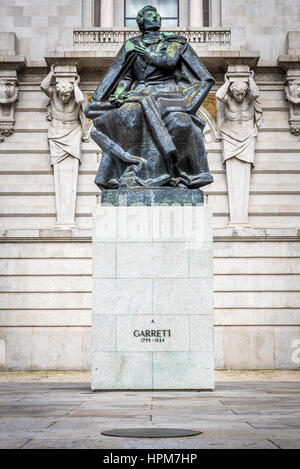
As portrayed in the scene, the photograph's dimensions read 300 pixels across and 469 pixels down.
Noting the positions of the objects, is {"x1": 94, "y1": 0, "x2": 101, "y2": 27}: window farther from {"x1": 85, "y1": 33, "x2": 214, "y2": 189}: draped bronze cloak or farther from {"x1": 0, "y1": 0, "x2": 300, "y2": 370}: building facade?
{"x1": 85, "y1": 33, "x2": 214, "y2": 189}: draped bronze cloak

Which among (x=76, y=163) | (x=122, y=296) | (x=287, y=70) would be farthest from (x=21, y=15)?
(x=122, y=296)

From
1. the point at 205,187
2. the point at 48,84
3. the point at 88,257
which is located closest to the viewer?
the point at 88,257

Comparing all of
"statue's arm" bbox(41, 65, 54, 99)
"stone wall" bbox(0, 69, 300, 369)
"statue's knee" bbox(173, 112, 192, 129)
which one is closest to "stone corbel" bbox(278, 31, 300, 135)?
Answer: "stone wall" bbox(0, 69, 300, 369)

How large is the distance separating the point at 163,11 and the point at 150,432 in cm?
2356

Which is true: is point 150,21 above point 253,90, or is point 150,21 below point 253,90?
below

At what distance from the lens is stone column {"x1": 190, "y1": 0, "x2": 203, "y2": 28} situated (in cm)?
2612

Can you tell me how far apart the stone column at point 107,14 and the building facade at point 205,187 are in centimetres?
5

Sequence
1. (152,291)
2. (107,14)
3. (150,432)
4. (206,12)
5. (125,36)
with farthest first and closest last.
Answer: (206,12), (107,14), (125,36), (152,291), (150,432)

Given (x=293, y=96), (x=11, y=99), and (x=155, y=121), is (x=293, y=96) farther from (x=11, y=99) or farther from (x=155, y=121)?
(x=155, y=121)

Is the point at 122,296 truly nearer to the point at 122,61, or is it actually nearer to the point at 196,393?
the point at 196,393

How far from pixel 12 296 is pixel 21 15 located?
1048 centimetres

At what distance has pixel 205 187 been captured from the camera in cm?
2408

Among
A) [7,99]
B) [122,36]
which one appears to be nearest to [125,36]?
[122,36]

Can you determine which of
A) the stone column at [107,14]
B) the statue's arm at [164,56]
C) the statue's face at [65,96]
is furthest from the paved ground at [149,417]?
the stone column at [107,14]
